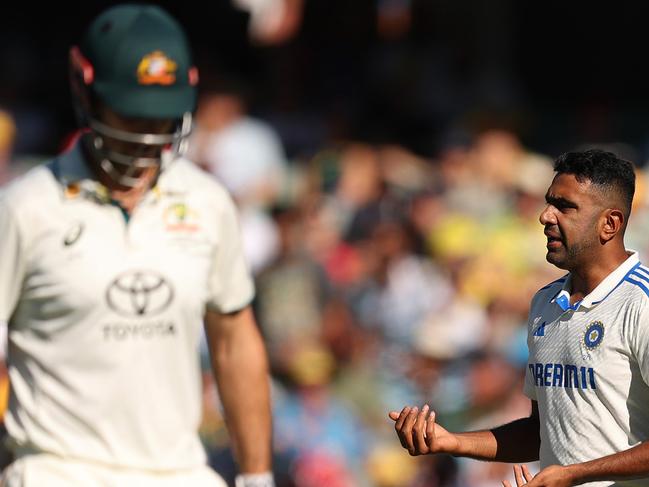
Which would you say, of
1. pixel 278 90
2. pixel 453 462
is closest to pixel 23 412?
pixel 453 462

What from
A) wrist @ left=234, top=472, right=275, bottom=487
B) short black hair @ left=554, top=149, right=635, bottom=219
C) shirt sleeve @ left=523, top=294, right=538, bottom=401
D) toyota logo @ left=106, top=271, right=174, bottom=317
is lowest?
wrist @ left=234, top=472, right=275, bottom=487

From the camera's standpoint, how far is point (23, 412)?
473cm

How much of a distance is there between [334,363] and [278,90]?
3410 mm

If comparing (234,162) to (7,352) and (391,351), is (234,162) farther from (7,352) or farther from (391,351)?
(7,352)

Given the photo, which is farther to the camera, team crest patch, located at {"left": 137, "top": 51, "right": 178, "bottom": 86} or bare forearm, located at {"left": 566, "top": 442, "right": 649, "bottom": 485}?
team crest patch, located at {"left": 137, "top": 51, "right": 178, "bottom": 86}

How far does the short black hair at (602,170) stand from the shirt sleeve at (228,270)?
1609 mm

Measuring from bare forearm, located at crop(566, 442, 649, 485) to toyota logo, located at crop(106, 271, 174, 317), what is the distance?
5.64 ft

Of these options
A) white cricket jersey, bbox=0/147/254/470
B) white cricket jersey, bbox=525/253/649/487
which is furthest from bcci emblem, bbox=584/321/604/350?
white cricket jersey, bbox=0/147/254/470

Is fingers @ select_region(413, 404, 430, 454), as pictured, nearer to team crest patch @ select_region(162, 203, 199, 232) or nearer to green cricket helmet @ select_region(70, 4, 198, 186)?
team crest patch @ select_region(162, 203, 199, 232)

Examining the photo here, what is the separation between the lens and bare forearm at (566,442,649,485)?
11.5 feet

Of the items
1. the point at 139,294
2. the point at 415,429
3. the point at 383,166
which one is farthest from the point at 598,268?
the point at 383,166

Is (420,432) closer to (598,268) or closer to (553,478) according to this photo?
(553,478)

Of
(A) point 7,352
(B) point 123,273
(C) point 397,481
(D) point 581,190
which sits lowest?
(C) point 397,481

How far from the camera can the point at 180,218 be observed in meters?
4.93
